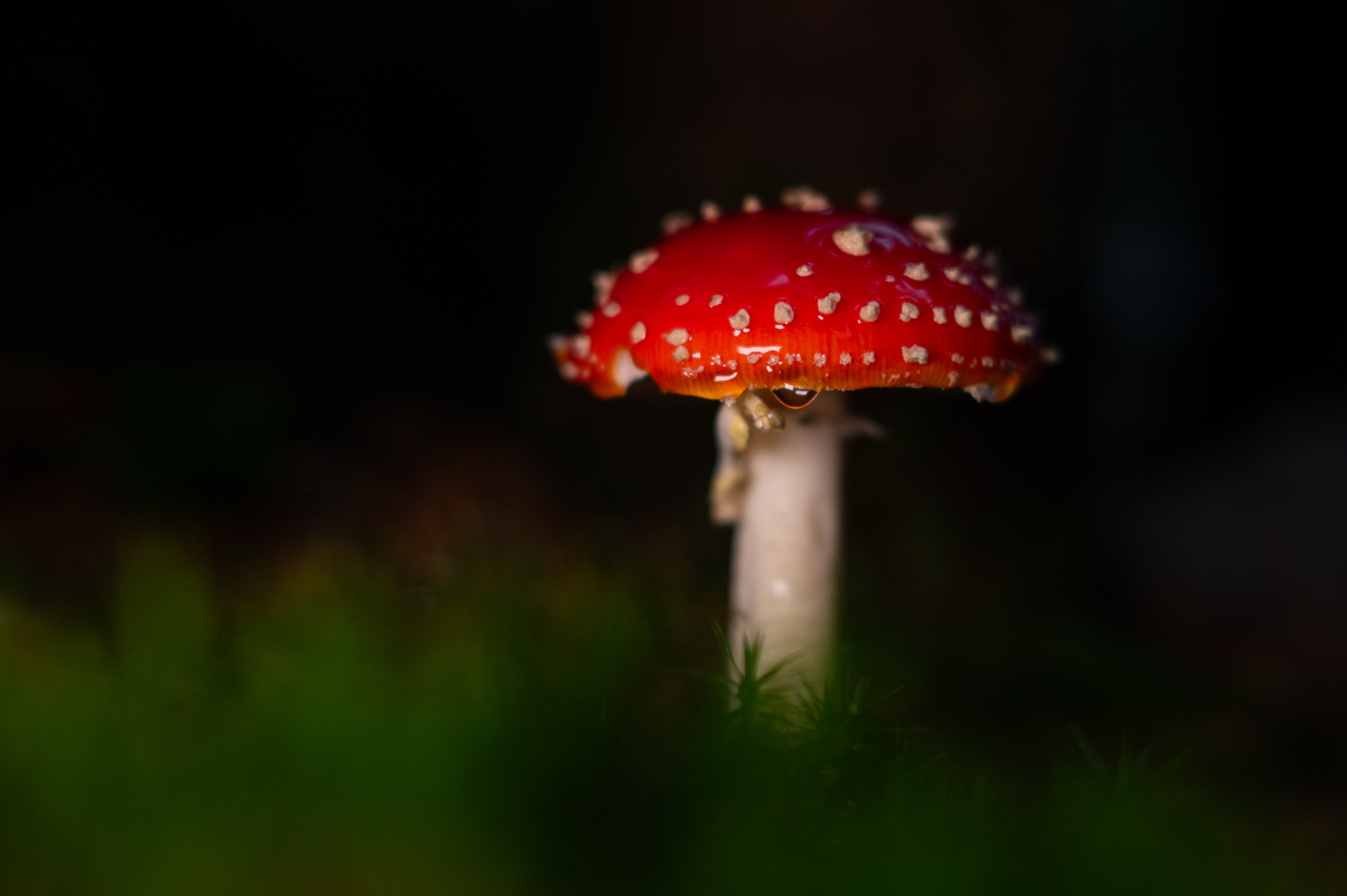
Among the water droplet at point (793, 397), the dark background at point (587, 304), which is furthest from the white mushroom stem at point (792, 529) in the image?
the dark background at point (587, 304)

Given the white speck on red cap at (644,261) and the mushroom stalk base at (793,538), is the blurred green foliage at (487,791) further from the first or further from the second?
the white speck on red cap at (644,261)

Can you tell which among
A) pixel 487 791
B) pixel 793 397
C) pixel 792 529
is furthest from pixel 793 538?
pixel 487 791

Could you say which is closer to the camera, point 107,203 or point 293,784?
point 293,784

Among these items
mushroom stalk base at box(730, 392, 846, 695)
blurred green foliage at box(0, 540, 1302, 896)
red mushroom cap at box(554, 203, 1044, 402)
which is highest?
red mushroom cap at box(554, 203, 1044, 402)

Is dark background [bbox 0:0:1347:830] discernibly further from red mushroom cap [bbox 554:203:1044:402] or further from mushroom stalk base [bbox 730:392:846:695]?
red mushroom cap [bbox 554:203:1044:402]

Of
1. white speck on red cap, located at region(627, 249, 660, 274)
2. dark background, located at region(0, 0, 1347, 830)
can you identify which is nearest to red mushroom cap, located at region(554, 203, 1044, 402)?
white speck on red cap, located at region(627, 249, 660, 274)

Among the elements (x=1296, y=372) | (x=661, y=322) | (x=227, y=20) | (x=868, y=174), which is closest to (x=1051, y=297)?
(x=868, y=174)

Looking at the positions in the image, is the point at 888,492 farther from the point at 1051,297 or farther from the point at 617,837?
the point at 617,837

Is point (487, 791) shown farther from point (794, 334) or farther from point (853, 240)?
point (853, 240)
